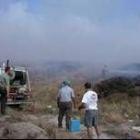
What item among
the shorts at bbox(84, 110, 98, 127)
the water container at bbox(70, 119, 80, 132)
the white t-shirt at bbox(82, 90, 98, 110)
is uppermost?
the white t-shirt at bbox(82, 90, 98, 110)

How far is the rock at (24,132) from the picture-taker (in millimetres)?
13443

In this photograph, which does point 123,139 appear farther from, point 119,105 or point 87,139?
point 119,105

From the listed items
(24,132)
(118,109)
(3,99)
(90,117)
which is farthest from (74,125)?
(118,109)

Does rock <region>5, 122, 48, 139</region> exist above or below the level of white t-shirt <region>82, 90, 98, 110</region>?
below

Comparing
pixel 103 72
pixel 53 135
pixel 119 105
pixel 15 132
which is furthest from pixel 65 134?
pixel 103 72

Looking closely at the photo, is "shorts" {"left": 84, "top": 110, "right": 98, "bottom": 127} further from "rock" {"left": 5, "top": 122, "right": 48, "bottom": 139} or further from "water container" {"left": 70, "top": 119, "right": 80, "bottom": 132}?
"water container" {"left": 70, "top": 119, "right": 80, "bottom": 132}

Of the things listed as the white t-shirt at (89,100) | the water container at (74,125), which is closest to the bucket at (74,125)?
the water container at (74,125)

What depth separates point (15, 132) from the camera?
13789 millimetres

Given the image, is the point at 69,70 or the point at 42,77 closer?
the point at 42,77

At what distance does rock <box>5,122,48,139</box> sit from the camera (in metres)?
13.4

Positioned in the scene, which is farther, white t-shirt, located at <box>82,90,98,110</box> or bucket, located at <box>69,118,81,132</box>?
bucket, located at <box>69,118,81,132</box>

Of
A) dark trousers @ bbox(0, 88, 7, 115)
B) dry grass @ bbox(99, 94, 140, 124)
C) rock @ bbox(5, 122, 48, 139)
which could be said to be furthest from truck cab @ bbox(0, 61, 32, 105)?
rock @ bbox(5, 122, 48, 139)

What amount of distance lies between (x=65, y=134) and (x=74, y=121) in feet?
6.52

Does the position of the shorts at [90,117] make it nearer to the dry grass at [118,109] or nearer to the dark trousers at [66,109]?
the dark trousers at [66,109]
